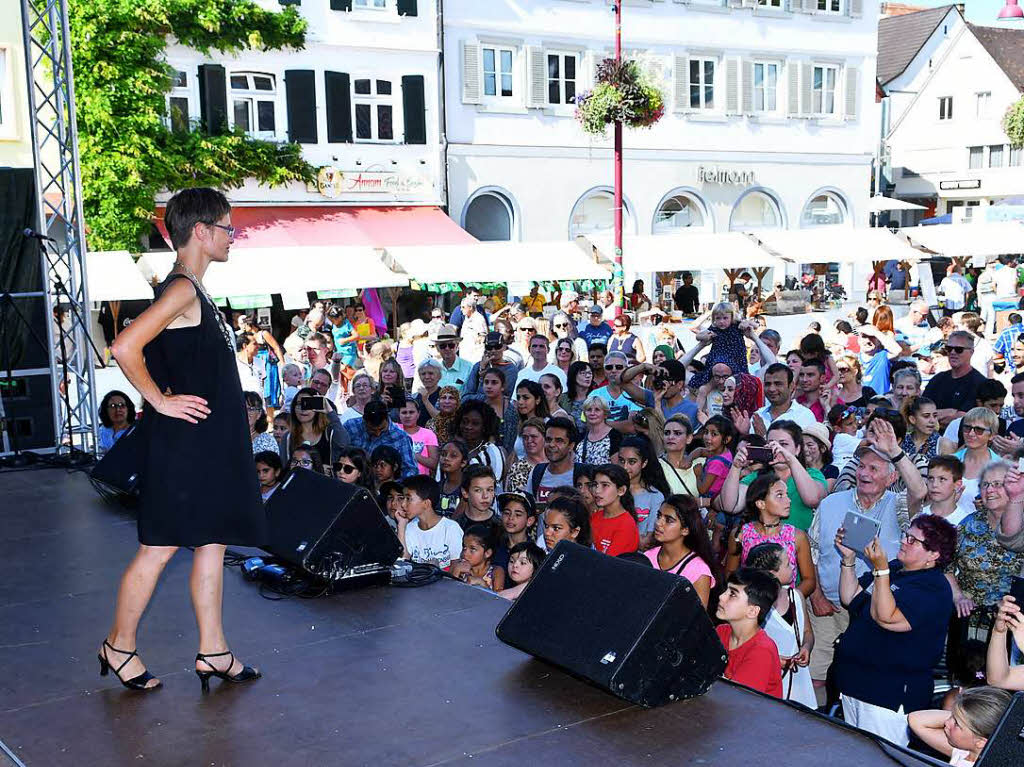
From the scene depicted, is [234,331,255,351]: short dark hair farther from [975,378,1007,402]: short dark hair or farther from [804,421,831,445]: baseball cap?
[975,378,1007,402]: short dark hair

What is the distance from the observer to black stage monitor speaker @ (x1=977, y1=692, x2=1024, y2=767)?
2.79 metres

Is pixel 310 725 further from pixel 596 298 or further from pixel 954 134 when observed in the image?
pixel 954 134

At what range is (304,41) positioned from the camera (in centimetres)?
2038

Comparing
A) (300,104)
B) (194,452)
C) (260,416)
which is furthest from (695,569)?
(300,104)

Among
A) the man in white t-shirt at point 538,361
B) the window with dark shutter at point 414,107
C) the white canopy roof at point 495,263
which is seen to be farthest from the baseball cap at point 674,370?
the window with dark shutter at point 414,107

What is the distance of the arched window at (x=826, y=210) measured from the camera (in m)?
27.7

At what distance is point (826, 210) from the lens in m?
28.0

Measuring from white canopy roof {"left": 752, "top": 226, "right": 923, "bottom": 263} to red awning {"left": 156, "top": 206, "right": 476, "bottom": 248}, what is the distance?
5673mm

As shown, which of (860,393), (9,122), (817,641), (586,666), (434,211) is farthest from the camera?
(434,211)

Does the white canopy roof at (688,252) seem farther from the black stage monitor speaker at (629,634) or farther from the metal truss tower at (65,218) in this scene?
the black stage monitor speaker at (629,634)

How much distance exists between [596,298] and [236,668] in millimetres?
16832

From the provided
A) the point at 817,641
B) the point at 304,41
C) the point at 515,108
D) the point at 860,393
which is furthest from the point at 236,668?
the point at 515,108

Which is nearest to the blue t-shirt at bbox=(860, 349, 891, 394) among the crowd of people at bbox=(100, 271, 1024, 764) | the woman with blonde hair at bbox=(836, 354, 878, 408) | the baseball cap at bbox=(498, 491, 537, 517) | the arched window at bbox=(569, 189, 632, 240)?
the crowd of people at bbox=(100, 271, 1024, 764)

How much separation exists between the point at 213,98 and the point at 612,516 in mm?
16195
